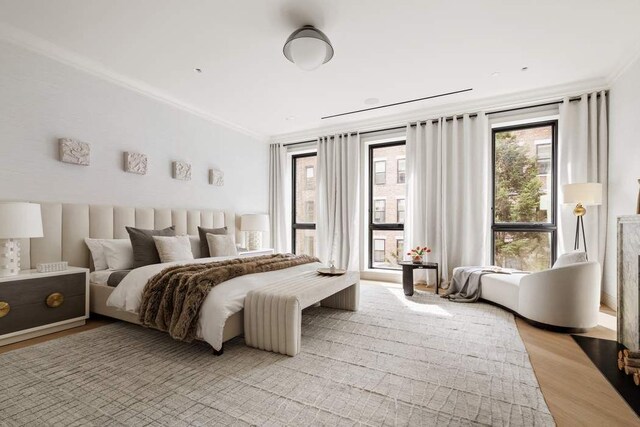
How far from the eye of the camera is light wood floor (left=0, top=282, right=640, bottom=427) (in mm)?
1622

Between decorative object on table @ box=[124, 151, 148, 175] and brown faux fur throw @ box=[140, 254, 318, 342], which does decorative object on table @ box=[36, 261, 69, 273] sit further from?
decorative object on table @ box=[124, 151, 148, 175]

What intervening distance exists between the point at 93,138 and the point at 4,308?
1.94 metres

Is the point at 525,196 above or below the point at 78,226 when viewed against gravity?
above

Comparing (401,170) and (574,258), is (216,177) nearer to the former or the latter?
(401,170)

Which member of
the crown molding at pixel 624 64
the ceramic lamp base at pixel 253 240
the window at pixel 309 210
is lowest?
the ceramic lamp base at pixel 253 240

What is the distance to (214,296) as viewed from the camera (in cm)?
234

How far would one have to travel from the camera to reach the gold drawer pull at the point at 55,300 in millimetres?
2697

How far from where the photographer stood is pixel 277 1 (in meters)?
2.43

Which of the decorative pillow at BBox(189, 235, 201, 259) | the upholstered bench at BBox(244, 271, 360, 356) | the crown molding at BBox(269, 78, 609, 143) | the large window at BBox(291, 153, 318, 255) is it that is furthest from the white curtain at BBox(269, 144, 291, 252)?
the upholstered bench at BBox(244, 271, 360, 356)

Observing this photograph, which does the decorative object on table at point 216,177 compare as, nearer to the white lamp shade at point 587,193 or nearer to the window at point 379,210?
the window at point 379,210

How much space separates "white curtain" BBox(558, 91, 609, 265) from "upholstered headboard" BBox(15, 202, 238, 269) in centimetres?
530

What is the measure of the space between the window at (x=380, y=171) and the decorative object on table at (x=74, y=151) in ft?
14.0

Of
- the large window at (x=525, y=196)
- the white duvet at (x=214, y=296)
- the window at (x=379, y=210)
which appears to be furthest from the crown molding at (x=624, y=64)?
the white duvet at (x=214, y=296)

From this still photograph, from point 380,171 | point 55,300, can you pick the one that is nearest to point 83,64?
point 55,300
